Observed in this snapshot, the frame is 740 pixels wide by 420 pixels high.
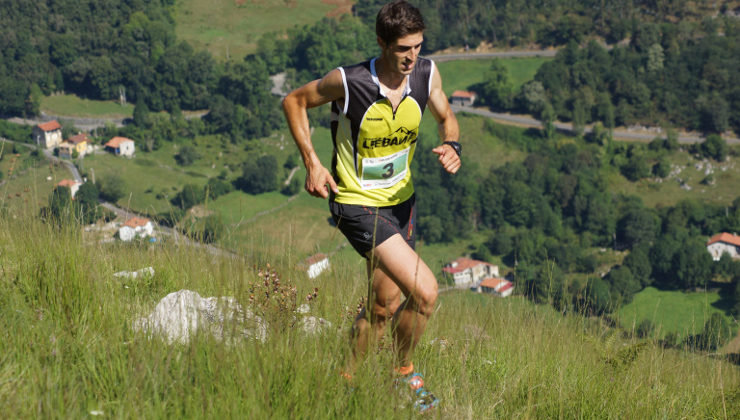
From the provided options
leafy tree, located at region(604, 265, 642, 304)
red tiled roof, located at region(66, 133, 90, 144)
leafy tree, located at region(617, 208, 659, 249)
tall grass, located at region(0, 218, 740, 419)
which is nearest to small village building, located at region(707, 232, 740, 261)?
leafy tree, located at region(617, 208, 659, 249)

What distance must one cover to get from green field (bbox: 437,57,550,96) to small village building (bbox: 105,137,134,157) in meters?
45.7

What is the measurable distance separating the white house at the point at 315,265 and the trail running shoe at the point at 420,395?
1.58 m

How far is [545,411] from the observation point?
374cm

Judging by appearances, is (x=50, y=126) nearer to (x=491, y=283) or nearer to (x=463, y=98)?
(x=463, y=98)

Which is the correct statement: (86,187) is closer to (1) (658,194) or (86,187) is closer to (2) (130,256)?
(1) (658,194)

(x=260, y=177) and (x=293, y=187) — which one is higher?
(x=260, y=177)

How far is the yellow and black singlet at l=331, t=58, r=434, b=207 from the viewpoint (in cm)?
423

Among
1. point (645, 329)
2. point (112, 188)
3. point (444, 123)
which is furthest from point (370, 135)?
point (112, 188)

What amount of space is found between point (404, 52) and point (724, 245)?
79177 mm

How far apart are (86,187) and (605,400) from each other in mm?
77215

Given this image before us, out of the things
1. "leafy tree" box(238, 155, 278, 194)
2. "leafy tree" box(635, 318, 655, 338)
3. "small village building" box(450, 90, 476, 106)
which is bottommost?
"leafy tree" box(238, 155, 278, 194)

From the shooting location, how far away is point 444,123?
186 inches

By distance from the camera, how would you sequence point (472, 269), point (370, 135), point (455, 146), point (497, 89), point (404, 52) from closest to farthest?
point (404, 52), point (370, 135), point (455, 146), point (472, 269), point (497, 89)

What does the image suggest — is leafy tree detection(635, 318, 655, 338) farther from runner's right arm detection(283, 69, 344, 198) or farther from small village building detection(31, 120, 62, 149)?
small village building detection(31, 120, 62, 149)
